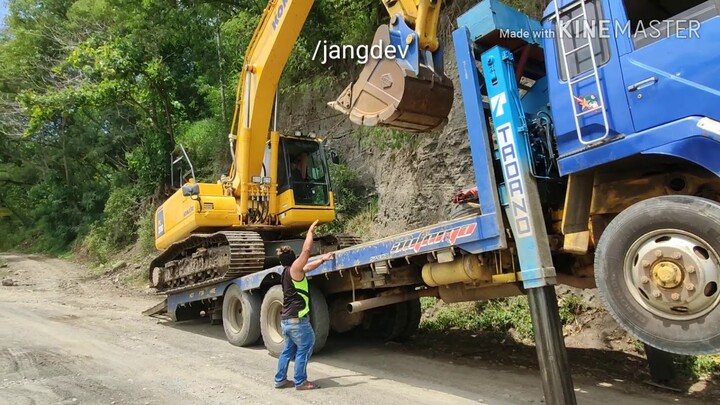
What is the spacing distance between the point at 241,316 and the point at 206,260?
1.38 m

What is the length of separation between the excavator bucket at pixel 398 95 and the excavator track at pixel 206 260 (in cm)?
339

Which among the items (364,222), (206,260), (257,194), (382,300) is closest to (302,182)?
(257,194)

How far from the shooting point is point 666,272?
10.3 feet

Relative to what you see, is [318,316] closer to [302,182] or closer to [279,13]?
[302,182]

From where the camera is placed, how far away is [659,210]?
325 cm

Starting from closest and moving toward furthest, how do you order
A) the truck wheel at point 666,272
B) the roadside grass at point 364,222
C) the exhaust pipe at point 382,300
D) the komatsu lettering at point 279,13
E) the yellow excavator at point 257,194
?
the truck wheel at point 666,272 → the exhaust pipe at point 382,300 → the komatsu lettering at point 279,13 → the yellow excavator at point 257,194 → the roadside grass at point 364,222

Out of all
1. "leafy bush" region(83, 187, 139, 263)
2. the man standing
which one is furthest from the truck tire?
"leafy bush" region(83, 187, 139, 263)

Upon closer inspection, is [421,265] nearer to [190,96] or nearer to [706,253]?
[706,253]

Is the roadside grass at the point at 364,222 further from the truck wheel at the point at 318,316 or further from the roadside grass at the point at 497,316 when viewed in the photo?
the truck wheel at the point at 318,316

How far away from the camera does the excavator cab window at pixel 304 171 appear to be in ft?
28.6

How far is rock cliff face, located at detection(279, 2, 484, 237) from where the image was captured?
1019cm

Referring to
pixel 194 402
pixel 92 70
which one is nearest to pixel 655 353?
pixel 194 402

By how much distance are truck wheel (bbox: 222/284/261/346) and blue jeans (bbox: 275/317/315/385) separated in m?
1.96

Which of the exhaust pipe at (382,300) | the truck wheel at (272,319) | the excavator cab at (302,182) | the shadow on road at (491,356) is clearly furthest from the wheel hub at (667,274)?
the excavator cab at (302,182)
